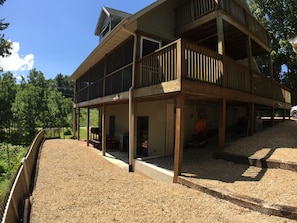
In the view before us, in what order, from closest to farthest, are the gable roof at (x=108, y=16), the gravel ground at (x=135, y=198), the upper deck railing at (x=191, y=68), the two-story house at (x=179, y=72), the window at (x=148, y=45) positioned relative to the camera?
1. the gravel ground at (x=135, y=198)
2. the upper deck railing at (x=191, y=68)
3. the two-story house at (x=179, y=72)
4. the window at (x=148, y=45)
5. the gable roof at (x=108, y=16)

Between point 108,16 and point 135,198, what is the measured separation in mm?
12804

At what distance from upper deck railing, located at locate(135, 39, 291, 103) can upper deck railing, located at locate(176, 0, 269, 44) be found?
233cm

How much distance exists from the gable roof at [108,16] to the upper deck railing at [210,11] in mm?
5124

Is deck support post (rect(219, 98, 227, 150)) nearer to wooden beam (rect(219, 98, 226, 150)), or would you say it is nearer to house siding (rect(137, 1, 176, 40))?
wooden beam (rect(219, 98, 226, 150))

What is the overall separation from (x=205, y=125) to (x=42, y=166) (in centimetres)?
750

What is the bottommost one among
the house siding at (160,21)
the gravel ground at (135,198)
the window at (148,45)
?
the gravel ground at (135,198)

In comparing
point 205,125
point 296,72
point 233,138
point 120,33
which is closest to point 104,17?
point 120,33

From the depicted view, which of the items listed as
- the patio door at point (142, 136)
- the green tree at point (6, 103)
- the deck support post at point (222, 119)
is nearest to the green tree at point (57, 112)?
the green tree at point (6, 103)

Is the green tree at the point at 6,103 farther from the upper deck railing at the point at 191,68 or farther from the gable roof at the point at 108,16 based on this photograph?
the upper deck railing at the point at 191,68

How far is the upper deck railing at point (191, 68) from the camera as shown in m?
6.58

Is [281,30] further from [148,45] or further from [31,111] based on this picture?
[31,111]

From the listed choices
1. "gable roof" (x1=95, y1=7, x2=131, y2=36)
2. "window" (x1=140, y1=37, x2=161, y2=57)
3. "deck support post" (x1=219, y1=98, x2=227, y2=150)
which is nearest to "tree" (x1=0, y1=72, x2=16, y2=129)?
"gable roof" (x1=95, y1=7, x2=131, y2=36)

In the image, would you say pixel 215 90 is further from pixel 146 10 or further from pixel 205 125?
pixel 146 10

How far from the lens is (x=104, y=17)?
15945mm
